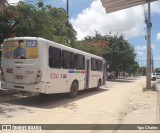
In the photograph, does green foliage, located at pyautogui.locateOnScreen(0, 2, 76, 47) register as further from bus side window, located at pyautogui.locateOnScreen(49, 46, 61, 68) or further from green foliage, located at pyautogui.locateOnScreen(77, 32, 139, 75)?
green foliage, located at pyautogui.locateOnScreen(77, 32, 139, 75)

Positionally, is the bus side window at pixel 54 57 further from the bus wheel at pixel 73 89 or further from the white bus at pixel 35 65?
the bus wheel at pixel 73 89

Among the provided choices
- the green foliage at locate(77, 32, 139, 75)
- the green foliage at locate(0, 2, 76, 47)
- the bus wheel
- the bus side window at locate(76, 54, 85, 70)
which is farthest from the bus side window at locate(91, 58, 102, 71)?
the green foliage at locate(77, 32, 139, 75)

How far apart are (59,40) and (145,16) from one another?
8.01 meters

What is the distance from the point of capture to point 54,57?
13.0 metres

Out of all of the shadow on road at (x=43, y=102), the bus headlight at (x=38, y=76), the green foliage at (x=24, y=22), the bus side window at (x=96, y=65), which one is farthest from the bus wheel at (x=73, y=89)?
the bus headlight at (x=38, y=76)

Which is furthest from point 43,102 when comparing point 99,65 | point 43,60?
point 99,65

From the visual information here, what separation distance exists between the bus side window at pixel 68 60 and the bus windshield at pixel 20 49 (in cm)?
208

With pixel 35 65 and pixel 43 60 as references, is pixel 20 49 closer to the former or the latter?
pixel 35 65

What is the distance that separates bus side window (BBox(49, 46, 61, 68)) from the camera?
12.7 metres

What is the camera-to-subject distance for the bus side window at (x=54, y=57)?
12705 mm

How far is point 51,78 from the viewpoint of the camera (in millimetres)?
12711

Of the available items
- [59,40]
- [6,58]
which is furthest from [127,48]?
[6,58]

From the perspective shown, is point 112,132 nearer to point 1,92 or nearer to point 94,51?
point 1,92

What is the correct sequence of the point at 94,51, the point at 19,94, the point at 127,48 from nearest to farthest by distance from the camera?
1. the point at 19,94
2. the point at 94,51
3. the point at 127,48
